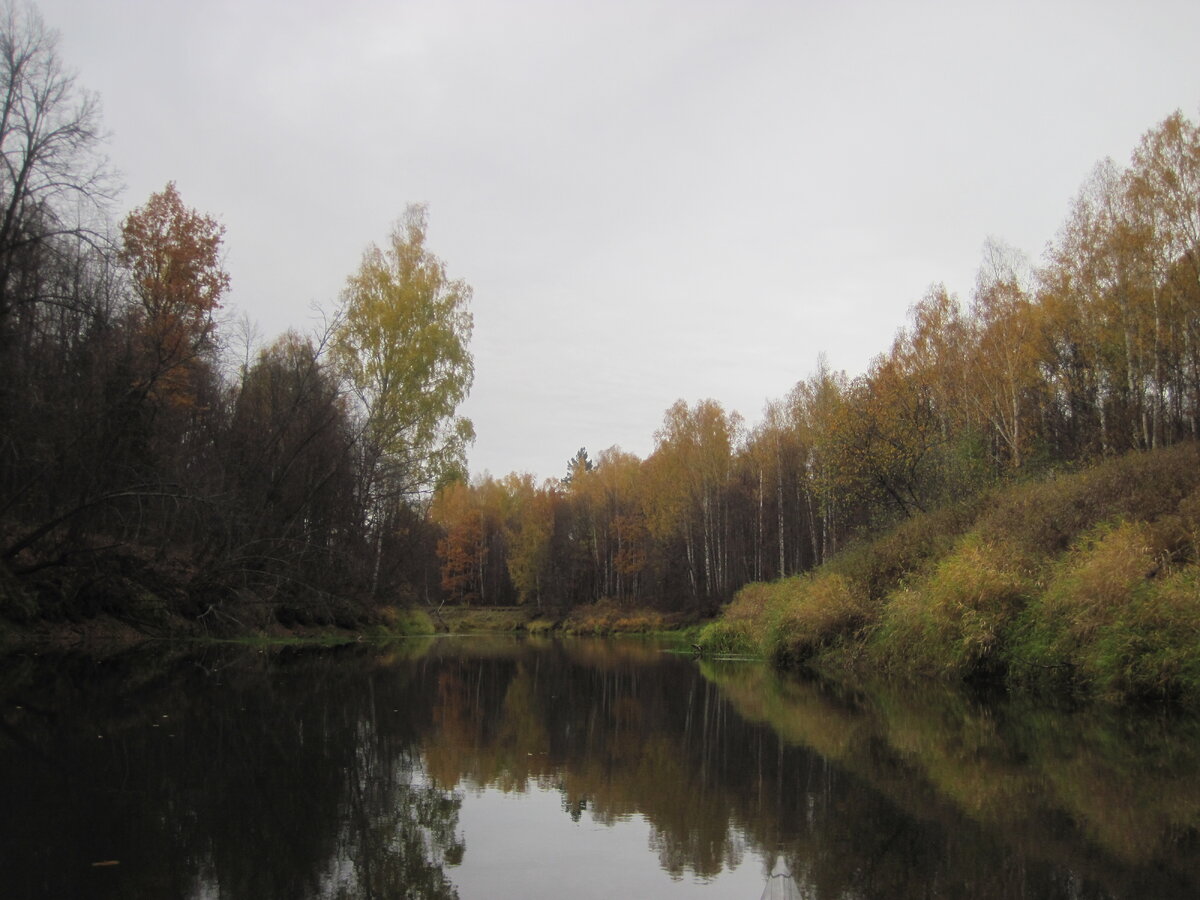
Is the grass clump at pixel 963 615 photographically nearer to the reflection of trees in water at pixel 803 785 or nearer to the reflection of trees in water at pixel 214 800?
the reflection of trees in water at pixel 803 785

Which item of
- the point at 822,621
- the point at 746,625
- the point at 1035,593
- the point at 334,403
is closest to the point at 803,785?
the point at 1035,593

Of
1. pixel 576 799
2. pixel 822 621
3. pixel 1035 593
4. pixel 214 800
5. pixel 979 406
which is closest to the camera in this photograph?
pixel 214 800

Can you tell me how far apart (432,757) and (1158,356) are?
23542 millimetres

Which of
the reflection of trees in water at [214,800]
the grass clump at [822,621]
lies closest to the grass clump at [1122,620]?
the grass clump at [822,621]

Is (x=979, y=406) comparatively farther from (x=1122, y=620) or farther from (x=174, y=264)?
(x=174, y=264)

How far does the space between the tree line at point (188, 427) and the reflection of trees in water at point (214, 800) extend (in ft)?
22.8

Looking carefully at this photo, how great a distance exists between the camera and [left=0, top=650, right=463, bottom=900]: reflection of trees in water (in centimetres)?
410

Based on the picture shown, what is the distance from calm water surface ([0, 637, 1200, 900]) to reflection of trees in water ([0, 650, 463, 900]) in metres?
0.02

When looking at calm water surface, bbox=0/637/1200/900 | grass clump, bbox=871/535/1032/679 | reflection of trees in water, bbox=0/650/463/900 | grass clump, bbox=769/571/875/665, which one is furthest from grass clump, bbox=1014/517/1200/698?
reflection of trees in water, bbox=0/650/463/900

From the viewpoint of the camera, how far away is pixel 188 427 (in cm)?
2564

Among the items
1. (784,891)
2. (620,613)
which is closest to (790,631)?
(784,891)

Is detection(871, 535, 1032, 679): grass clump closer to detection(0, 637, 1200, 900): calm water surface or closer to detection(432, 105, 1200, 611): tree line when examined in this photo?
detection(0, 637, 1200, 900): calm water surface

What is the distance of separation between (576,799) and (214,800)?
7.77 ft

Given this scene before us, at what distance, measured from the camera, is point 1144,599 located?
1138cm
